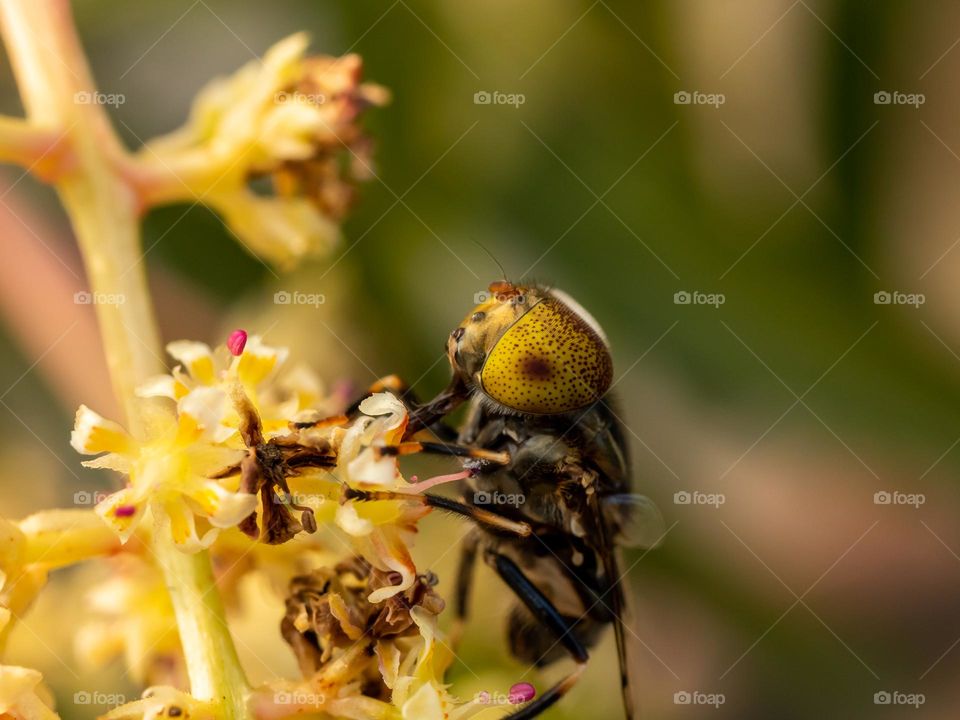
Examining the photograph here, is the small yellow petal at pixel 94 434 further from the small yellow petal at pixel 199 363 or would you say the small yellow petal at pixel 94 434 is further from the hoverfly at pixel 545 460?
the hoverfly at pixel 545 460

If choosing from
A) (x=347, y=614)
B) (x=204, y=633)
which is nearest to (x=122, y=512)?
(x=204, y=633)

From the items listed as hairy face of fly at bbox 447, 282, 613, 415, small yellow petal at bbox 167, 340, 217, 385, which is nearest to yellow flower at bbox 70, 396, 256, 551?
small yellow petal at bbox 167, 340, 217, 385

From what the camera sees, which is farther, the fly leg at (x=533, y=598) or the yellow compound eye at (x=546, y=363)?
the fly leg at (x=533, y=598)

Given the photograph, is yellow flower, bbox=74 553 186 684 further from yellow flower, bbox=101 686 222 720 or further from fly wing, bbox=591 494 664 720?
fly wing, bbox=591 494 664 720

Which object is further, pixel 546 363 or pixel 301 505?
pixel 546 363

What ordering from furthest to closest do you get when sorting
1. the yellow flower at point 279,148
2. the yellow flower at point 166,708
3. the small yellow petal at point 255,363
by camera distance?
the yellow flower at point 279,148
the small yellow petal at point 255,363
the yellow flower at point 166,708

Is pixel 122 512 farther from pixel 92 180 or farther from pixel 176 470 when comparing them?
pixel 92 180

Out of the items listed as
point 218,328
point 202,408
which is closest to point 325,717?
point 202,408

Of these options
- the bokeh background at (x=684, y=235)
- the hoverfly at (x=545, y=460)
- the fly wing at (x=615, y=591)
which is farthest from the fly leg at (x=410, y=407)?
the bokeh background at (x=684, y=235)
